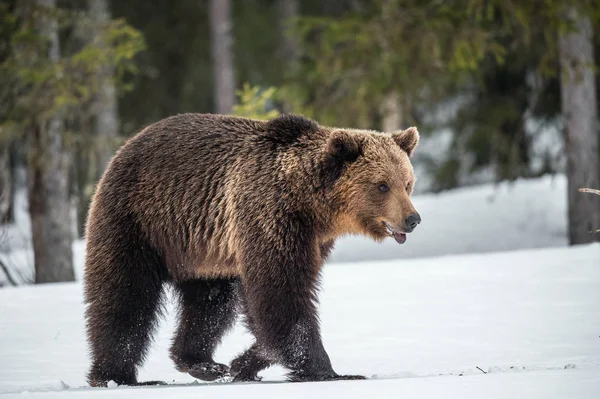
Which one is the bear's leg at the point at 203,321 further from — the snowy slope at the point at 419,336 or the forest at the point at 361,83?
the forest at the point at 361,83

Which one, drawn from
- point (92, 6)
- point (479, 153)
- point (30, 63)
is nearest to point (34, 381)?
point (30, 63)

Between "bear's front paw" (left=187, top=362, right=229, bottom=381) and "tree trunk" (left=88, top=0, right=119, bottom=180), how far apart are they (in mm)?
5503

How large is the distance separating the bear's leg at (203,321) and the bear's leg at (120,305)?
0.51 m

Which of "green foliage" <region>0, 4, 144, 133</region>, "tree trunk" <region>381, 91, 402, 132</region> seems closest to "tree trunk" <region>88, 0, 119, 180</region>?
"green foliage" <region>0, 4, 144, 133</region>

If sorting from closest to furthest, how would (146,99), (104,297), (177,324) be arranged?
(104,297), (177,324), (146,99)

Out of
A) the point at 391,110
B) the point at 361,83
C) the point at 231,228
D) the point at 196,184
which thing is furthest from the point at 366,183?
the point at 391,110

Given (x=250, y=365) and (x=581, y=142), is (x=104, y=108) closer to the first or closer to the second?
(x=581, y=142)

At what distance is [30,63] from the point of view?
1115 cm

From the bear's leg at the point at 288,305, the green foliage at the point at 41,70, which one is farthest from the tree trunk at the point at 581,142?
the bear's leg at the point at 288,305

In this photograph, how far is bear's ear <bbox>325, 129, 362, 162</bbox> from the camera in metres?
5.95

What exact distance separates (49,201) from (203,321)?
5.41 m

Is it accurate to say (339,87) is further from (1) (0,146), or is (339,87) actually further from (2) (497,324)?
(2) (497,324)

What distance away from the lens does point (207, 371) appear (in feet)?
22.1

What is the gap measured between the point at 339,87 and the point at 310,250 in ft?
29.7
